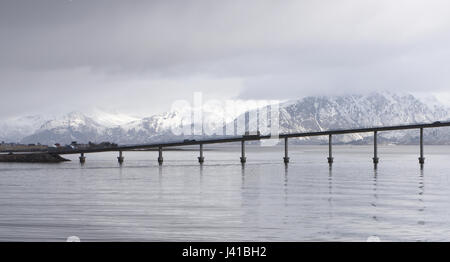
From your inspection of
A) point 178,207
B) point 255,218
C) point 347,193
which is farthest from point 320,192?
point 255,218

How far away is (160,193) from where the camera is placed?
7044 centimetres

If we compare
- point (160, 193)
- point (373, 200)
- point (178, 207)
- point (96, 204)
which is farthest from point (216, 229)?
point (160, 193)

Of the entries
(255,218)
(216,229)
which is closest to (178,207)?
(255,218)

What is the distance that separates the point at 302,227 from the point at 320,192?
3357 cm

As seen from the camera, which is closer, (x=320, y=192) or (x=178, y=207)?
(x=178, y=207)

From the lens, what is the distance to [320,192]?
234 ft
